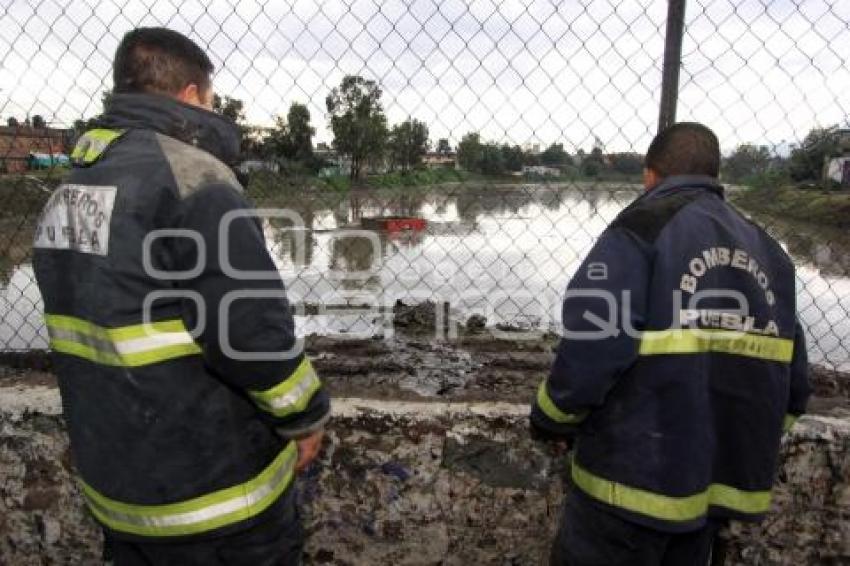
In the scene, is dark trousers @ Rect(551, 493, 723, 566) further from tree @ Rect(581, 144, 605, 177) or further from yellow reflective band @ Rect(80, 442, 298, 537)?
tree @ Rect(581, 144, 605, 177)

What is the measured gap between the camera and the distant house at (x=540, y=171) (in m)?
2.72

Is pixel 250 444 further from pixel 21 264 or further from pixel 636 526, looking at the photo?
pixel 21 264

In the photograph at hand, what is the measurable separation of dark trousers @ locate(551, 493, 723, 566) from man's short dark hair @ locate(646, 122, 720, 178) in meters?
1.00

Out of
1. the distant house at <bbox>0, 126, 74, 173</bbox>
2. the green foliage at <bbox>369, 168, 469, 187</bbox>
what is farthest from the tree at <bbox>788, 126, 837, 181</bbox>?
the distant house at <bbox>0, 126, 74, 173</bbox>

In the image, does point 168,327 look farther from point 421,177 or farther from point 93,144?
point 421,177

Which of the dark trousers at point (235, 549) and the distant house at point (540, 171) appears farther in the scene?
the distant house at point (540, 171)

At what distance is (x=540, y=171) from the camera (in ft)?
9.01

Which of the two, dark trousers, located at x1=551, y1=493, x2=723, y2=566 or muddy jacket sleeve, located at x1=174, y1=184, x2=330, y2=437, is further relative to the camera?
dark trousers, located at x1=551, y1=493, x2=723, y2=566

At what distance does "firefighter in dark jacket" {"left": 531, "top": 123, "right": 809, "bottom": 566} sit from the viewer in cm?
157

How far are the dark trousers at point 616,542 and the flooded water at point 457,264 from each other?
148 centimetres

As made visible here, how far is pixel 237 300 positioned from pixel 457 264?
798 cm

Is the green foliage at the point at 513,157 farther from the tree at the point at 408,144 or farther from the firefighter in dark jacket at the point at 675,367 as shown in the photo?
the firefighter in dark jacket at the point at 675,367

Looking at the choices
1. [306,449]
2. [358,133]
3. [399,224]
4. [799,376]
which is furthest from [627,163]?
[399,224]

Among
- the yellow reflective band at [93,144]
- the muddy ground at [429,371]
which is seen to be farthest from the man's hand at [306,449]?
the yellow reflective band at [93,144]
